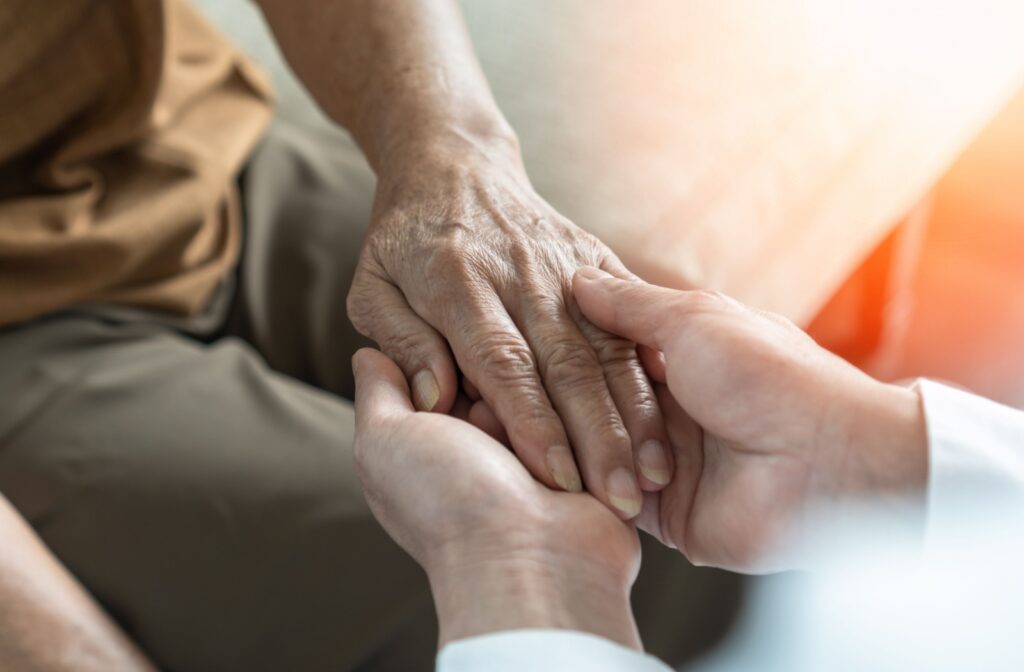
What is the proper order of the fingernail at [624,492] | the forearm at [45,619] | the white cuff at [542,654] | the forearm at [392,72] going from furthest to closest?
the forearm at [392,72] < the forearm at [45,619] < the fingernail at [624,492] < the white cuff at [542,654]

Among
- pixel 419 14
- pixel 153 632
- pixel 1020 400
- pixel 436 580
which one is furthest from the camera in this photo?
pixel 1020 400

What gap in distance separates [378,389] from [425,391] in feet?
0.11

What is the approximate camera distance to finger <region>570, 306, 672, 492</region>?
66cm

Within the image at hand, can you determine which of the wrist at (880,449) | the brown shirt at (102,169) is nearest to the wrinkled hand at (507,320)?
the wrist at (880,449)

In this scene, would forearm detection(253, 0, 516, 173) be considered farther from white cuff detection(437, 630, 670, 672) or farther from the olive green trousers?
white cuff detection(437, 630, 670, 672)

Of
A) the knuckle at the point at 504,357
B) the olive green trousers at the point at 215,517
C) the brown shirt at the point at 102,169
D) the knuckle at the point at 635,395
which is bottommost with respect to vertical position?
the olive green trousers at the point at 215,517

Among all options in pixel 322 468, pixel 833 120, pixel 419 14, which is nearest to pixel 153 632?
pixel 322 468

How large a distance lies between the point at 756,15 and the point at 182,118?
0.64 metres

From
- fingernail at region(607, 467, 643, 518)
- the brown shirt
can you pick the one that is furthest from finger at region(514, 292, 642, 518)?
the brown shirt

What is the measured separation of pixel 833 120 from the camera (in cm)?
101

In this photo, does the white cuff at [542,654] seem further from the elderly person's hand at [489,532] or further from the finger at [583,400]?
the finger at [583,400]

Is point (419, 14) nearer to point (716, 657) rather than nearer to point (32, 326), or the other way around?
point (32, 326)

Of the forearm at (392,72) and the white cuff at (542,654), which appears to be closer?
the white cuff at (542,654)

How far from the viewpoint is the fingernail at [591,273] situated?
719 mm
